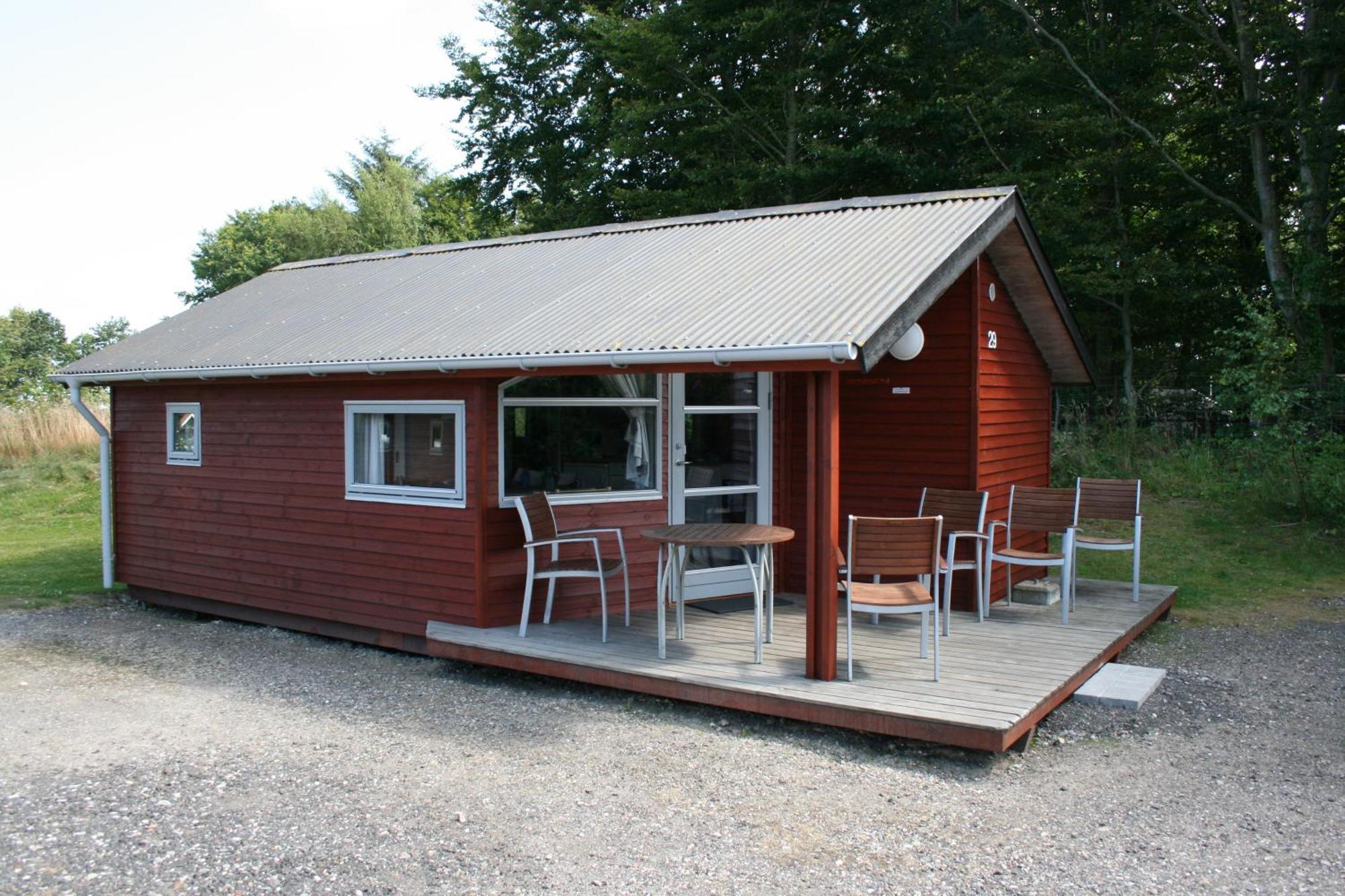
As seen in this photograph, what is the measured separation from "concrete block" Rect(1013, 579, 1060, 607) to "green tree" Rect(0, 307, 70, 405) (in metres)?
43.0

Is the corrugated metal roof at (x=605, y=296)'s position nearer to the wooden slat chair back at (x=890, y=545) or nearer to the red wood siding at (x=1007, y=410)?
the red wood siding at (x=1007, y=410)

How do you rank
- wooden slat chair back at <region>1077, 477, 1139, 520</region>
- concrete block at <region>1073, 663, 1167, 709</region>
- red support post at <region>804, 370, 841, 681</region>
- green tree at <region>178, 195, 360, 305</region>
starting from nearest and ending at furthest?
Answer: red support post at <region>804, 370, 841, 681</region> → concrete block at <region>1073, 663, 1167, 709</region> → wooden slat chair back at <region>1077, 477, 1139, 520</region> → green tree at <region>178, 195, 360, 305</region>

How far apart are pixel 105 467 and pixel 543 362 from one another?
210 inches

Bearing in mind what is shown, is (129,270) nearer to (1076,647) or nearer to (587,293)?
(587,293)

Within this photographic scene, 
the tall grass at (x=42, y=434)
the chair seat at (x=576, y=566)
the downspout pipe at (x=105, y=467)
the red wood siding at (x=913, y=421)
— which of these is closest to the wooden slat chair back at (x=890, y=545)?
the chair seat at (x=576, y=566)

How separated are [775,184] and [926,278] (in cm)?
1121

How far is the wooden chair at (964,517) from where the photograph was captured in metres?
6.95


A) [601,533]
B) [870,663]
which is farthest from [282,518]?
[870,663]

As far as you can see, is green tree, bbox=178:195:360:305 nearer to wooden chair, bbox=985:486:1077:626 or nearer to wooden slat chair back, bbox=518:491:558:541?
wooden slat chair back, bbox=518:491:558:541

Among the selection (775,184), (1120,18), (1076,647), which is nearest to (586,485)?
(1076,647)

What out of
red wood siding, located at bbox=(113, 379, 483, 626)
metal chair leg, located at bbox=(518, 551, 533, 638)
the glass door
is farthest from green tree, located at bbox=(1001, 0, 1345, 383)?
red wood siding, located at bbox=(113, 379, 483, 626)

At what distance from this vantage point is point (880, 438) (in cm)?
768

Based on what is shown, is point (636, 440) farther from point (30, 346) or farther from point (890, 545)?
point (30, 346)

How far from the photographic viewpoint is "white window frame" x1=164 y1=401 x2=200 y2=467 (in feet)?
28.2
